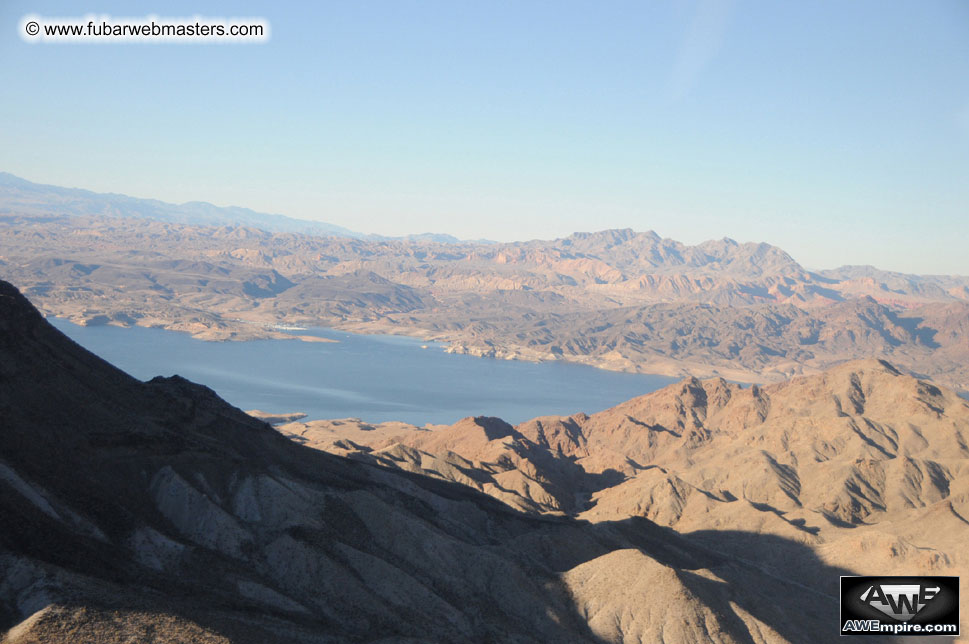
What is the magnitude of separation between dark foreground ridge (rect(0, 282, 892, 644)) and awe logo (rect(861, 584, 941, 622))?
6.97 metres

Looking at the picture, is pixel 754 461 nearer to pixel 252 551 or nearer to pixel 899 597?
pixel 899 597

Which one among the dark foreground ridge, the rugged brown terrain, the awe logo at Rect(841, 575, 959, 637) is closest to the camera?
the dark foreground ridge

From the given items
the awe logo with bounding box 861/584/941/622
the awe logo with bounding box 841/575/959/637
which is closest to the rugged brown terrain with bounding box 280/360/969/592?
the awe logo with bounding box 841/575/959/637

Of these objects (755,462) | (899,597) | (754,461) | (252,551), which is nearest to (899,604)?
(899,597)

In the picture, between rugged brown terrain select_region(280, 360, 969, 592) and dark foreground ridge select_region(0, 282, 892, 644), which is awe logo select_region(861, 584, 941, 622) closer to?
dark foreground ridge select_region(0, 282, 892, 644)

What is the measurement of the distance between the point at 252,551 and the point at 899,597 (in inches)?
1767

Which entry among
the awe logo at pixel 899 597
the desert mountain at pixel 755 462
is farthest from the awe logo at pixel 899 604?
the desert mountain at pixel 755 462

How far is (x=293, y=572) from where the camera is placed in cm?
5072

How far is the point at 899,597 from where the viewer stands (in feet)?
188

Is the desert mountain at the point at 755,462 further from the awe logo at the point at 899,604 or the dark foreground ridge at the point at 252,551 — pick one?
the dark foreground ridge at the point at 252,551

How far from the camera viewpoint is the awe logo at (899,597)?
2106 inches

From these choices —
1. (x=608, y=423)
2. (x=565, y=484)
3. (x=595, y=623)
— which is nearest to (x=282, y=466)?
(x=595, y=623)

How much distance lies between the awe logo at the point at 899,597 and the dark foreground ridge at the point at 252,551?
22.9ft

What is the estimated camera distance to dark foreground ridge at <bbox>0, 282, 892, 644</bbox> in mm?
39688
